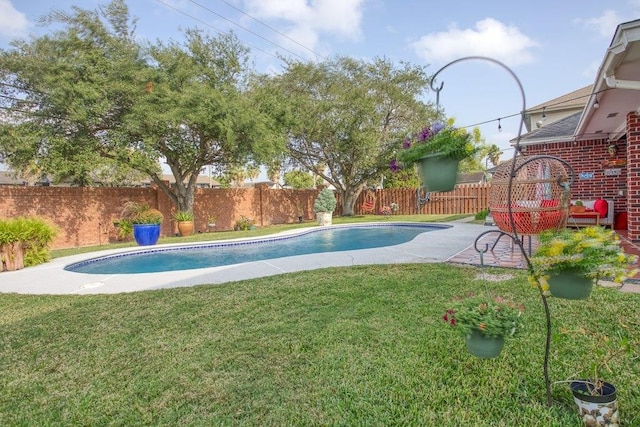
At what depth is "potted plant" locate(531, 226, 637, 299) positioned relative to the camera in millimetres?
1784

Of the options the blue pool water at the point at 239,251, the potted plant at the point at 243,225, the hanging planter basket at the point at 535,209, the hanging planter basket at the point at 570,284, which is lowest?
the blue pool water at the point at 239,251

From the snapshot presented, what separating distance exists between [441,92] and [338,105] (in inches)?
611

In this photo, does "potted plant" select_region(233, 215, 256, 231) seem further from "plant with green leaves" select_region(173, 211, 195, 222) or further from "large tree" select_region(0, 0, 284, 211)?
"large tree" select_region(0, 0, 284, 211)

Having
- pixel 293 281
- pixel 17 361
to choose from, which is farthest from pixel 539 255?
pixel 17 361

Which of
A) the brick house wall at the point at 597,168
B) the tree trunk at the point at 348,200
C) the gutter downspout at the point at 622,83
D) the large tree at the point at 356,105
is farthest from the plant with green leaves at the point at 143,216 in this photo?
the tree trunk at the point at 348,200

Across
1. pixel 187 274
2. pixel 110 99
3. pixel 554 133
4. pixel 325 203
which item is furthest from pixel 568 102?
pixel 110 99

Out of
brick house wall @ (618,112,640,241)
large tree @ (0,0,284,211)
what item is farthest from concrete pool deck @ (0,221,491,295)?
large tree @ (0,0,284,211)

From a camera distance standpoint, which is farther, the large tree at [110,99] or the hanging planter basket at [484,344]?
the large tree at [110,99]

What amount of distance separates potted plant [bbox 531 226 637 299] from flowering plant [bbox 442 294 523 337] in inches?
9.1

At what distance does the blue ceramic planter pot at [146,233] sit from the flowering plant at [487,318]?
31.3 ft

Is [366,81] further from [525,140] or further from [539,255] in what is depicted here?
[539,255]

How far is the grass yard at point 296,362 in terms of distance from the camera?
2.04m

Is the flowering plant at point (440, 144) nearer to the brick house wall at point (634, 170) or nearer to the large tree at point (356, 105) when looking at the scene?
the brick house wall at point (634, 170)

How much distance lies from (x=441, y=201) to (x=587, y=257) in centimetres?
1802
